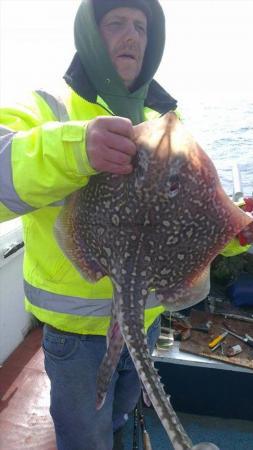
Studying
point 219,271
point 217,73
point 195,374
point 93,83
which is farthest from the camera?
point 217,73

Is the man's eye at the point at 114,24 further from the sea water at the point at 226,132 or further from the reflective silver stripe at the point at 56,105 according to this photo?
the sea water at the point at 226,132

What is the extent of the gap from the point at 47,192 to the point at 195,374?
292cm

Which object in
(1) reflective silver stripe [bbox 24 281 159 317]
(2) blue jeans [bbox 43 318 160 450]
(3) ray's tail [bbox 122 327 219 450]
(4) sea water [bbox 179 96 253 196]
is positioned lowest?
(4) sea water [bbox 179 96 253 196]

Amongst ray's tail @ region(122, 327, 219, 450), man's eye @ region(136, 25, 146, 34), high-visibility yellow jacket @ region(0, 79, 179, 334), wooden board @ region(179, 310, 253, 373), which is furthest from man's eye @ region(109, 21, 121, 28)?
wooden board @ region(179, 310, 253, 373)

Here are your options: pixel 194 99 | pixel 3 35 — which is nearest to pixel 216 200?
pixel 194 99

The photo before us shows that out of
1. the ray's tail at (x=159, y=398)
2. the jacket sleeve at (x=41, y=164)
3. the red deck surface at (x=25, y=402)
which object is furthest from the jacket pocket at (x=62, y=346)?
the red deck surface at (x=25, y=402)

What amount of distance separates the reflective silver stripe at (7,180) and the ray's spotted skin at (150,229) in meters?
0.31

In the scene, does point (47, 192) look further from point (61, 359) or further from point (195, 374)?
point (195, 374)

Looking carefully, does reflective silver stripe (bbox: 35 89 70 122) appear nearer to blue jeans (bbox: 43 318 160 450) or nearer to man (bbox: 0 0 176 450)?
man (bbox: 0 0 176 450)

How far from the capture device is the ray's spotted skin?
1761mm

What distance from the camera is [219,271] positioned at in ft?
16.9

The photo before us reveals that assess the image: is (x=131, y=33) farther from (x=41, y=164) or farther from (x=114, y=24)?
(x=41, y=164)

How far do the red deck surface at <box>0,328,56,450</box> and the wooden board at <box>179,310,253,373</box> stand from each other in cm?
138

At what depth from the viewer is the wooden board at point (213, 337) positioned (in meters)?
3.88
